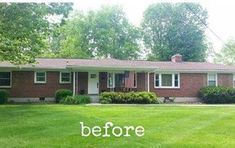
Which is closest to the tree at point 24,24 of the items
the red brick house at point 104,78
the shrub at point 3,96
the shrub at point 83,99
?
the shrub at point 83,99

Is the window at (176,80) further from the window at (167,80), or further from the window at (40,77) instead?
the window at (40,77)

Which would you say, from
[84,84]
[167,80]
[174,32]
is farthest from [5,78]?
[174,32]

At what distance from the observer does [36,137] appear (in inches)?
408

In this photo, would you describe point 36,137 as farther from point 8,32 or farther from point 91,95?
point 91,95

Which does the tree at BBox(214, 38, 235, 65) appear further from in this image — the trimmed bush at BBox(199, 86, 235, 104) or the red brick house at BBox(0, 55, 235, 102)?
the trimmed bush at BBox(199, 86, 235, 104)

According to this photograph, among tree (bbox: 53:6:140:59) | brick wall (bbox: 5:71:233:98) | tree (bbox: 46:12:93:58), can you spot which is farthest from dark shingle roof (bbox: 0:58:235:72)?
tree (bbox: 53:6:140:59)

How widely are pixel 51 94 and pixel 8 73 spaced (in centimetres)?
298

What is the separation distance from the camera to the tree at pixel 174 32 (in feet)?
154

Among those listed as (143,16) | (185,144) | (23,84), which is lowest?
(185,144)

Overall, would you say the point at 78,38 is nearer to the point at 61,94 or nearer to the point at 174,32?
the point at 174,32

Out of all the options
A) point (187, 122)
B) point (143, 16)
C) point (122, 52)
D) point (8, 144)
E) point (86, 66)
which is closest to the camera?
point (8, 144)

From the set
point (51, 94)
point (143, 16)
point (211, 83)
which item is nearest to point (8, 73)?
point (51, 94)

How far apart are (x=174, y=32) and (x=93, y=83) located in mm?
23809

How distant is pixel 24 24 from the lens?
16.4 meters
